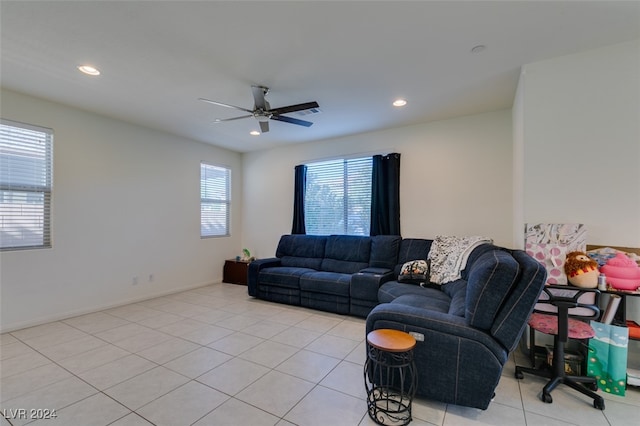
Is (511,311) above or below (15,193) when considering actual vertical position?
below

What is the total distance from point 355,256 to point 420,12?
3.26 m

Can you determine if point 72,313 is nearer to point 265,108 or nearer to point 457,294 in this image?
point 265,108

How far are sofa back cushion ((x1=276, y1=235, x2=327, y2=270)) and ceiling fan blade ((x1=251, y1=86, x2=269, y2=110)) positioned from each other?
2504 mm

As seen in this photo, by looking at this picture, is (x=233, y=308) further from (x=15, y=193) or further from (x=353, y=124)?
(x=353, y=124)

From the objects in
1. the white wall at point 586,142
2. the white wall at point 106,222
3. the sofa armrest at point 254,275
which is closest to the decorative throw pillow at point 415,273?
Answer: the white wall at point 586,142

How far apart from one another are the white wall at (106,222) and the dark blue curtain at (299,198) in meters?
1.84

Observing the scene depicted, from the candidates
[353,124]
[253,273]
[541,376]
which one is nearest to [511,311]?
[541,376]

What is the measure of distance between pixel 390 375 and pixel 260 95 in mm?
2880

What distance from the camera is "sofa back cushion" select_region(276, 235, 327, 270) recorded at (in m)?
4.84

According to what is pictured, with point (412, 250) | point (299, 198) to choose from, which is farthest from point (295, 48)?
point (299, 198)

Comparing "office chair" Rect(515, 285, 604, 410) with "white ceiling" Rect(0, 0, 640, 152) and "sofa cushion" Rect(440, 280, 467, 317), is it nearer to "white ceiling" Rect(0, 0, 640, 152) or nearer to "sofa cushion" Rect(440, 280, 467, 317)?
"sofa cushion" Rect(440, 280, 467, 317)

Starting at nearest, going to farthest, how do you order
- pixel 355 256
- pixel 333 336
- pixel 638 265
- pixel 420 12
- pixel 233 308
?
pixel 420 12 < pixel 638 265 < pixel 333 336 < pixel 233 308 < pixel 355 256

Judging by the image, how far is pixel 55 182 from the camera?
11.9 ft

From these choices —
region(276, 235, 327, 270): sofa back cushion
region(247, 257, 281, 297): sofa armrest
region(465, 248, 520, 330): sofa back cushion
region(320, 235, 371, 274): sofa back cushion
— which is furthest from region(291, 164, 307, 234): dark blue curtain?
region(465, 248, 520, 330): sofa back cushion
